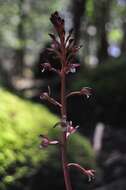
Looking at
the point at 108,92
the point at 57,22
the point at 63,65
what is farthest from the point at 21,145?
the point at 108,92

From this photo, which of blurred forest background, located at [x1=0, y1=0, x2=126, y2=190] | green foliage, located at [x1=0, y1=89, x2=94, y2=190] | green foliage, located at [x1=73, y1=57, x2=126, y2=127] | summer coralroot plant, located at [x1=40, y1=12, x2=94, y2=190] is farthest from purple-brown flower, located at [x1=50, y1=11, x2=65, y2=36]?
green foliage, located at [x1=73, y1=57, x2=126, y2=127]

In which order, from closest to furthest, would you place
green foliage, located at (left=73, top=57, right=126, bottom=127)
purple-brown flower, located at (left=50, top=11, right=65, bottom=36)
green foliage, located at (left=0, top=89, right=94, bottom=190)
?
purple-brown flower, located at (left=50, top=11, right=65, bottom=36) < green foliage, located at (left=0, top=89, right=94, bottom=190) < green foliage, located at (left=73, top=57, right=126, bottom=127)

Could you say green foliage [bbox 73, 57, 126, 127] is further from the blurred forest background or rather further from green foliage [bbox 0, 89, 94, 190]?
green foliage [bbox 0, 89, 94, 190]

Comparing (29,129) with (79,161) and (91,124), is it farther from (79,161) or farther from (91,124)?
(91,124)

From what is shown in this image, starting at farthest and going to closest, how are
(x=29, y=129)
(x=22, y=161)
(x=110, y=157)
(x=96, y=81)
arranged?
(x=96, y=81) < (x=110, y=157) < (x=29, y=129) < (x=22, y=161)

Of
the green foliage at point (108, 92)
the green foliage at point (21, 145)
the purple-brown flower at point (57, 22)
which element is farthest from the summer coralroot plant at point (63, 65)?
the green foliage at point (108, 92)

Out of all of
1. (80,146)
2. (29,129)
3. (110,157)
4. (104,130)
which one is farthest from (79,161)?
(104,130)

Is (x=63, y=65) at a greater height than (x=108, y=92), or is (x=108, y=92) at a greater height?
(x=63, y=65)

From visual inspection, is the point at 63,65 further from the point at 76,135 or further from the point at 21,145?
the point at 76,135
